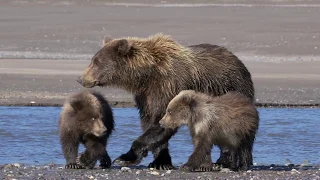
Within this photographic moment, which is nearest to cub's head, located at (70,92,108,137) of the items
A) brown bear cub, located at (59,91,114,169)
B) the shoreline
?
brown bear cub, located at (59,91,114,169)

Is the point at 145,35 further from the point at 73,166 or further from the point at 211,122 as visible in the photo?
the point at 211,122

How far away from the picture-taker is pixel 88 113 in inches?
359

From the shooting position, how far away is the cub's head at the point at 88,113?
29.4 ft

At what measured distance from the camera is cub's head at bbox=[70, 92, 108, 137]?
8969 mm

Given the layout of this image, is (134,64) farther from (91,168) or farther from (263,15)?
(263,15)

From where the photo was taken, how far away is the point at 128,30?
22.2 metres

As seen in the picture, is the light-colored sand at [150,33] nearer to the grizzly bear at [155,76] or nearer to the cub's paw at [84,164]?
the grizzly bear at [155,76]

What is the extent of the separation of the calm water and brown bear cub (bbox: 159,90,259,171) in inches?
46.0

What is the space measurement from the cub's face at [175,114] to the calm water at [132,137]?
116 cm

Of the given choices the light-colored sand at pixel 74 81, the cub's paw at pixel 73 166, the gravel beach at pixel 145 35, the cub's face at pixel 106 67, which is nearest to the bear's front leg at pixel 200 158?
the gravel beach at pixel 145 35

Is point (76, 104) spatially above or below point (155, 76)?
below

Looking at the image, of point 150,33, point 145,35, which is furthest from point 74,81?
point 150,33

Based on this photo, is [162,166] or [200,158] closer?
[200,158]

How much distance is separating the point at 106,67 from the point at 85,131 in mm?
Answer: 696
